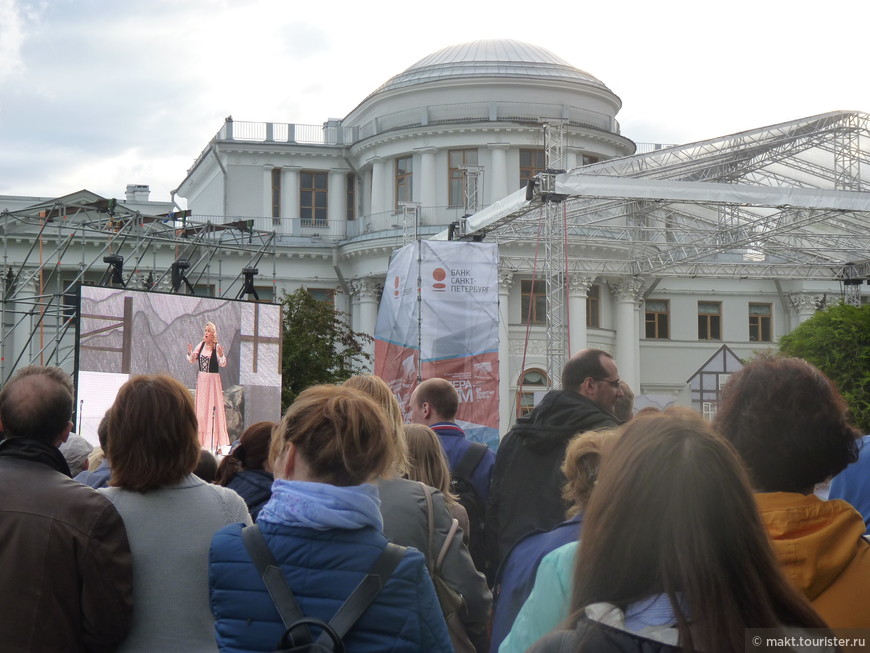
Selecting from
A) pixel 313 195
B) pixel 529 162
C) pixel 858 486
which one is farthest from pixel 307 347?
pixel 858 486

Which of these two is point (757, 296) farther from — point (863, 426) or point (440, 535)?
point (440, 535)

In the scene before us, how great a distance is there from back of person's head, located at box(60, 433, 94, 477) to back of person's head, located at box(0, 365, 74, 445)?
119 inches

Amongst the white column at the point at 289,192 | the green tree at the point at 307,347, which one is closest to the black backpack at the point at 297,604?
the green tree at the point at 307,347

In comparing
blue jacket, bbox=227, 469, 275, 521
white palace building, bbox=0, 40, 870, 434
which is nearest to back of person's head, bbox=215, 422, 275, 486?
blue jacket, bbox=227, 469, 275, 521

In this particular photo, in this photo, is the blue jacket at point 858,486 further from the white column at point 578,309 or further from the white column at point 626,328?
the white column at point 626,328

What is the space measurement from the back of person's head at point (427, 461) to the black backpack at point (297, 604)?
1949 millimetres

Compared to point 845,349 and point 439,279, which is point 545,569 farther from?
point 439,279

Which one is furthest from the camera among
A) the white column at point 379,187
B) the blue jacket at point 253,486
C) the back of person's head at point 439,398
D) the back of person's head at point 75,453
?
the white column at point 379,187

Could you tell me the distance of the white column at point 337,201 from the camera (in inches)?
1778

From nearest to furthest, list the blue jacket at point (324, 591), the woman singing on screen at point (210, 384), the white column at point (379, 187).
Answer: the blue jacket at point (324, 591), the woman singing on screen at point (210, 384), the white column at point (379, 187)

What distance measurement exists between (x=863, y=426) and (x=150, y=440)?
904 centimetres

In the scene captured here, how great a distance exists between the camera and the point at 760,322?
4606cm

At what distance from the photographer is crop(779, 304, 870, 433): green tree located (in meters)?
11.6

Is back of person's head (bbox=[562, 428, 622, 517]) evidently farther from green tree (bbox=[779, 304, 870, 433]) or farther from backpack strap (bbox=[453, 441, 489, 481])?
green tree (bbox=[779, 304, 870, 433])
